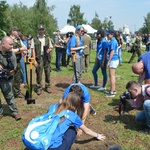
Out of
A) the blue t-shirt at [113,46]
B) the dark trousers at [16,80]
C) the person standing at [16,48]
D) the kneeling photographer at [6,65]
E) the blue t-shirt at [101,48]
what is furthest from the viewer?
the blue t-shirt at [101,48]

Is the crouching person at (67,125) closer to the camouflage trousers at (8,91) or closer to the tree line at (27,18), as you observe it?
the camouflage trousers at (8,91)

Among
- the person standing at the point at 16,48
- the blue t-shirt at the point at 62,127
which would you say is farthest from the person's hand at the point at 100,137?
the person standing at the point at 16,48

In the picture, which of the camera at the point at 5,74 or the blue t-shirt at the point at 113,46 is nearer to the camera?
the camera at the point at 5,74

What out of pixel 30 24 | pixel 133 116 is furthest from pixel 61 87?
pixel 30 24

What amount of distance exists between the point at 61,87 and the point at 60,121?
4931 millimetres

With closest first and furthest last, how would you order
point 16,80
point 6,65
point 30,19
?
point 6,65 < point 16,80 < point 30,19

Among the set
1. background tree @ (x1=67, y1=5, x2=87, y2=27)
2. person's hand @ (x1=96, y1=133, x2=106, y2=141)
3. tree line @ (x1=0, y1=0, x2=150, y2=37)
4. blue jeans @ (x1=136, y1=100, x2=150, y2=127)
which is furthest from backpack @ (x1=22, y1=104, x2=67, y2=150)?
background tree @ (x1=67, y1=5, x2=87, y2=27)

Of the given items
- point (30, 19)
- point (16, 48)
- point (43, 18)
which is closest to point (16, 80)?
point (16, 48)

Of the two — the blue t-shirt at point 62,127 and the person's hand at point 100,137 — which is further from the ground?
the blue t-shirt at point 62,127

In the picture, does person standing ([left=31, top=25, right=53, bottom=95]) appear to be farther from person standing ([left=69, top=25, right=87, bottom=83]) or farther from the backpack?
the backpack

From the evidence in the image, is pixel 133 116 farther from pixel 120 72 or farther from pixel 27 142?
pixel 120 72

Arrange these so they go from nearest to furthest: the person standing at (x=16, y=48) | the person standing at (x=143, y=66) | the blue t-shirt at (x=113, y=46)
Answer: the person standing at (x=143, y=66)
the person standing at (x=16, y=48)
the blue t-shirt at (x=113, y=46)

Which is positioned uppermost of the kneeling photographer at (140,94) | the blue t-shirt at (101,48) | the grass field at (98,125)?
the blue t-shirt at (101,48)

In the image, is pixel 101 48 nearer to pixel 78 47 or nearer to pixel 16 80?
pixel 78 47
